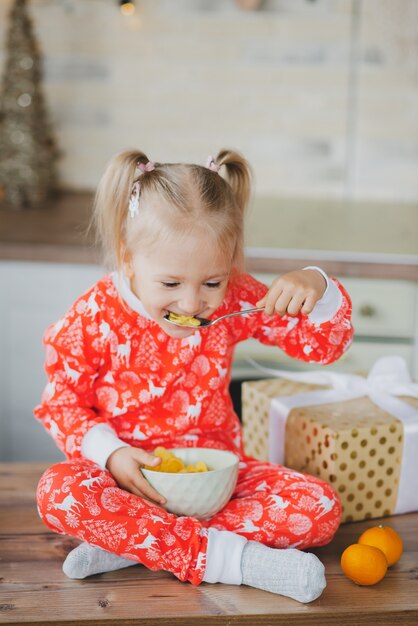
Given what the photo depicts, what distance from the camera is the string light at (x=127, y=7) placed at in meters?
2.46

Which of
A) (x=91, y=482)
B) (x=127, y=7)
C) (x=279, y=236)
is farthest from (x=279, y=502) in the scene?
(x=127, y=7)

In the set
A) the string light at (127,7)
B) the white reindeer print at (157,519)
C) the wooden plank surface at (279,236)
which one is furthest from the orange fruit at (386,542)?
the string light at (127,7)

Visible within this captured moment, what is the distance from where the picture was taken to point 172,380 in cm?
137

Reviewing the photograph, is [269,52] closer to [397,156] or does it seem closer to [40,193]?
[397,156]

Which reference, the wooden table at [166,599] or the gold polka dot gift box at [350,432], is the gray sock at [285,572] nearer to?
the wooden table at [166,599]

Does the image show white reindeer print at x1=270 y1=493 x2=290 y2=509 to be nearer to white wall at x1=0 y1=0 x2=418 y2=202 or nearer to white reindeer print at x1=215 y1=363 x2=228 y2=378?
white reindeer print at x1=215 y1=363 x2=228 y2=378

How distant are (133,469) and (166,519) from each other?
84 mm

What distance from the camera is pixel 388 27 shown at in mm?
2467

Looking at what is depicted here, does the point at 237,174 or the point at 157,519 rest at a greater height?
the point at 237,174

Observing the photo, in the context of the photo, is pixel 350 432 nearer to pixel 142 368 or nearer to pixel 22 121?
pixel 142 368

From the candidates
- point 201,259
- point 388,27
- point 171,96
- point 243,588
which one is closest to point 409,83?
point 388,27

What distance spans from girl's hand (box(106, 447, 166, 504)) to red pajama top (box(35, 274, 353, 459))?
9 cm

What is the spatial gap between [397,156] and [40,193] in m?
1.01

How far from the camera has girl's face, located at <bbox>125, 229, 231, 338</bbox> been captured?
1.23 meters
